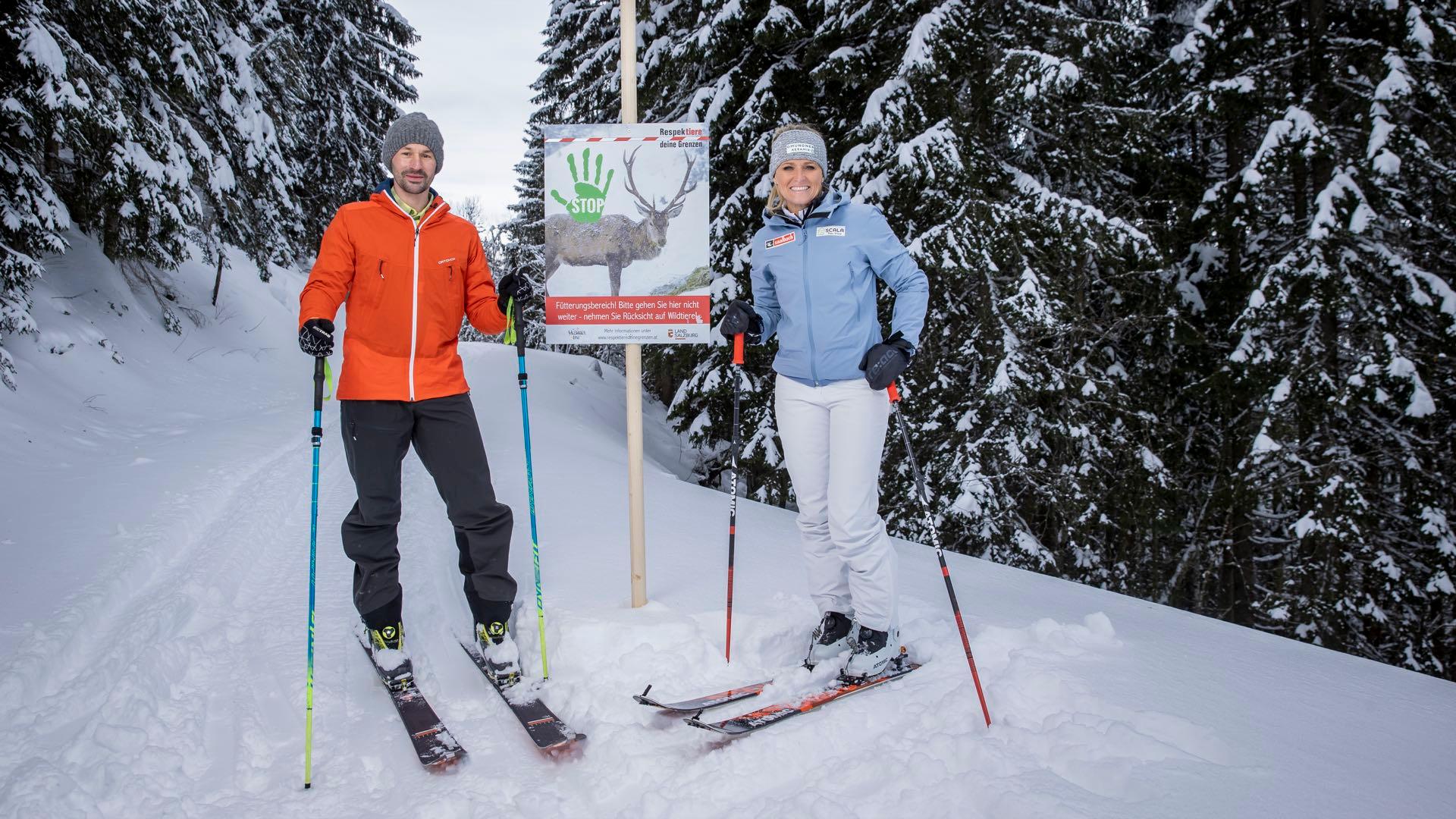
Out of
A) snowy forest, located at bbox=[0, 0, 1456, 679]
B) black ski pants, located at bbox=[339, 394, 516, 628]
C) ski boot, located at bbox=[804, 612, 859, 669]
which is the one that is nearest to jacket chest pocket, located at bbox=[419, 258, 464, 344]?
black ski pants, located at bbox=[339, 394, 516, 628]

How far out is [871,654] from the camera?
9.90 feet

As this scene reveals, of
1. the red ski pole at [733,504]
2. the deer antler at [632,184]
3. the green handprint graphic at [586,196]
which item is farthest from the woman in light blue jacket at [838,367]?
the green handprint graphic at [586,196]

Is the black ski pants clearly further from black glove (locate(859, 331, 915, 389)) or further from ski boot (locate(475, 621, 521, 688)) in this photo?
black glove (locate(859, 331, 915, 389))

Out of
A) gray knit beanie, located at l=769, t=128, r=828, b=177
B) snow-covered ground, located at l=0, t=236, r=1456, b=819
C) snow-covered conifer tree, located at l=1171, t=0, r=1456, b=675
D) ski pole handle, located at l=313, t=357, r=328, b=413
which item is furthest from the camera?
snow-covered conifer tree, located at l=1171, t=0, r=1456, b=675

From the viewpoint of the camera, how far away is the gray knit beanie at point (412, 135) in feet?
10.4

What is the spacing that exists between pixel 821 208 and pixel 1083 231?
545 cm

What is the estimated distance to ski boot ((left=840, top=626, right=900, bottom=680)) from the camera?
296cm

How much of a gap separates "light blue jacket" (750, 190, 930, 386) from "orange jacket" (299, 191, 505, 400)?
142cm

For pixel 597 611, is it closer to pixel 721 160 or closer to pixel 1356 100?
pixel 721 160

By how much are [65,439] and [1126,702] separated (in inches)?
372

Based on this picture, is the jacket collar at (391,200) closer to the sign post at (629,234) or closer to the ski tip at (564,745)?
the sign post at (629,234)

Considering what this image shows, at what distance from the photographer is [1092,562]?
31.1 feet

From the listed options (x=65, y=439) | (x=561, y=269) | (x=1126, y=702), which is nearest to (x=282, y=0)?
(x=65, y=439)

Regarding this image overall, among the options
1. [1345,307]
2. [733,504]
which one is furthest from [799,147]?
[1345,307]
